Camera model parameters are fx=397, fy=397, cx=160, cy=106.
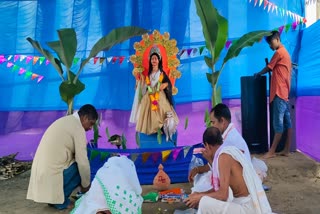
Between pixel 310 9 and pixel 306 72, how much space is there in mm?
2022

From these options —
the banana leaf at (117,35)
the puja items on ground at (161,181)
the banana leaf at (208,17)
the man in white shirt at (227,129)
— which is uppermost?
the banana leaf at (208,17)

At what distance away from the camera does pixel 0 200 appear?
187 inches

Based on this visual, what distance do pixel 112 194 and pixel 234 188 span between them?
→ 0.99m

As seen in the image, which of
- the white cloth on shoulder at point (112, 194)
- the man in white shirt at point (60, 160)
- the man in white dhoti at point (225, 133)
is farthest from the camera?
the man in white shirt at point (60, 160)

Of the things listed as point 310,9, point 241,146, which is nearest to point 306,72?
point 310,9

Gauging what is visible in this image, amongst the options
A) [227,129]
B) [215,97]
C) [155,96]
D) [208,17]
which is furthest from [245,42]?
[227,129]

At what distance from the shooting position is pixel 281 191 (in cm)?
461

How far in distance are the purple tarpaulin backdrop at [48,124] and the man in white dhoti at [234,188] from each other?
385 centimetres

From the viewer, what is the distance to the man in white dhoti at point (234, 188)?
2877 mm

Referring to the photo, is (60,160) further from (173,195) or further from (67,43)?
(67,43)

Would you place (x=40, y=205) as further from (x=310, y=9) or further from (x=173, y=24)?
(x=310, y=9)

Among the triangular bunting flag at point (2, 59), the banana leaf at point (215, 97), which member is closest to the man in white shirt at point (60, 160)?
the banana leaf at point (215, 97)

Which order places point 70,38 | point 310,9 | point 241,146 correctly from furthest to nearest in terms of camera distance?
1. point 310,9
2. point 70,38
3. point 241,146

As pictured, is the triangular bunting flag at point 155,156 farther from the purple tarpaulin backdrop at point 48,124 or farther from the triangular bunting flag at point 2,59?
the triangular bunting flag at point 2,59
